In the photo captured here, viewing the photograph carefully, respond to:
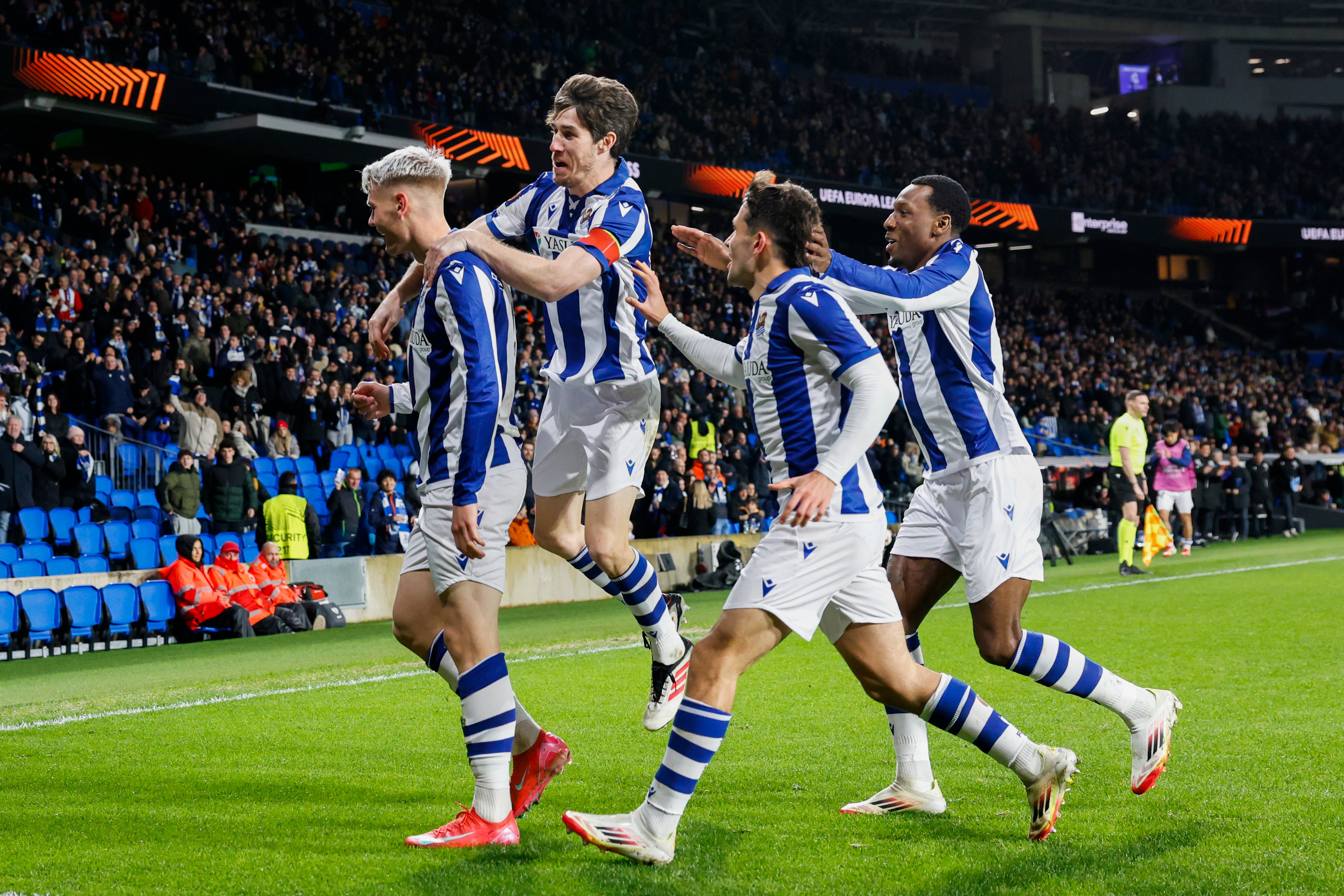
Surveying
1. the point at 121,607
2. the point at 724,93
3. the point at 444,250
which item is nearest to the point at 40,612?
the point at 121,607

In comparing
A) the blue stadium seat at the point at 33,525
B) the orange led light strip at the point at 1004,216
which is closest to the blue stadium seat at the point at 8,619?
the blue stadium seat at the point at 33,525

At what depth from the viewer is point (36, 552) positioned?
44.0 ft

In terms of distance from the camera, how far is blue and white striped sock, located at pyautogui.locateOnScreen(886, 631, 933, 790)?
4.79 meters

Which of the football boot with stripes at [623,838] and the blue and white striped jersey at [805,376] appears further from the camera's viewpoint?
the blue and white striped jersey at [805,376]

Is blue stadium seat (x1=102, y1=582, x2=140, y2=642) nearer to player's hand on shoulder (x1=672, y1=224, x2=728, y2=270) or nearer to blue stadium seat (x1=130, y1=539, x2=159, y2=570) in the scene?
blue stadium seat (x1=130, y1=539, x2=159, y2=570)

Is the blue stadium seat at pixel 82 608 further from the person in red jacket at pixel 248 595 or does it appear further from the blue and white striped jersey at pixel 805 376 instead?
the blue and white striped jersey at pixel 805 376

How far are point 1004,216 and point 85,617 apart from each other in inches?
1185

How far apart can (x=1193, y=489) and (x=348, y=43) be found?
19555 mm

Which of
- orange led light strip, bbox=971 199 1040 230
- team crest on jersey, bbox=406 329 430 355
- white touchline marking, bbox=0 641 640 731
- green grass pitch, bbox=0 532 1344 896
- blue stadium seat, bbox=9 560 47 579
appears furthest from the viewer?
orange led light strip, bbox=971 199 1040 230

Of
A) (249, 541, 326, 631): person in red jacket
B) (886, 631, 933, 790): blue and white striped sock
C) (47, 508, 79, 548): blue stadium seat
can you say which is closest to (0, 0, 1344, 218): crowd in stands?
(47, 508, 79, 548): blue stadium seat

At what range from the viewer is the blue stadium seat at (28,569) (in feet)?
41.8

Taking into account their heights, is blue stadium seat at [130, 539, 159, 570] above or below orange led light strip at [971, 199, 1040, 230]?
below

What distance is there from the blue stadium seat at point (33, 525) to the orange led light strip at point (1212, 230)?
35.9m

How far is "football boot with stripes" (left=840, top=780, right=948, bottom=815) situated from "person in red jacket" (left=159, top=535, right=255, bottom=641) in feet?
32.0
